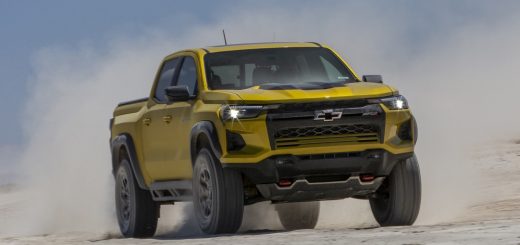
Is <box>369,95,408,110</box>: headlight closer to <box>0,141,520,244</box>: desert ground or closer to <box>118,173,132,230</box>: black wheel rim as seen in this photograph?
<box>0,141,520,244</box>: desert ground

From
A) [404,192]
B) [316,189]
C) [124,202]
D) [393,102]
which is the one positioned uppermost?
[393,102]

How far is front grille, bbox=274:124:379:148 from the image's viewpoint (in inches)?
510

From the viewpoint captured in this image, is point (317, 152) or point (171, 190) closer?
point (317, 152)

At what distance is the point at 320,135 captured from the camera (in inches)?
512

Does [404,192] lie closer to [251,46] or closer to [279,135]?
[279,135]

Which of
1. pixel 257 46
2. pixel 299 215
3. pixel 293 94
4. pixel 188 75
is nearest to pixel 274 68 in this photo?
pixel 257 46

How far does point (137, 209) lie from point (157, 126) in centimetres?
119

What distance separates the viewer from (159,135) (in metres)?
14.7

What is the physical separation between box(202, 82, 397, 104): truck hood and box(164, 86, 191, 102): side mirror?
1.08 ft

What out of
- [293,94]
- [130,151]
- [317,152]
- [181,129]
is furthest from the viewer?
[130,151]

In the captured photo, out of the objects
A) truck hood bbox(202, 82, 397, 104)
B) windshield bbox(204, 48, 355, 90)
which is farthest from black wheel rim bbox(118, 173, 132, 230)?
truck hood bbox(202, 82, 397, 104)

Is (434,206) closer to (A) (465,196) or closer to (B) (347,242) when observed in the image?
(A) (465,196)

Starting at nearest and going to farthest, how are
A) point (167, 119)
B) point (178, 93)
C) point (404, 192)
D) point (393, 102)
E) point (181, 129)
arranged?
point (393, 102) < point (404, 192) < point (178, 93) < point (181, 129) < point (167, 119)

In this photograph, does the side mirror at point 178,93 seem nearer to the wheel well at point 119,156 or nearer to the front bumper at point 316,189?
the front bumper at point 316,189
